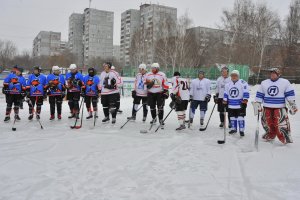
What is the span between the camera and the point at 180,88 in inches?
317

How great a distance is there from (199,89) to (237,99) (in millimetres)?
1440

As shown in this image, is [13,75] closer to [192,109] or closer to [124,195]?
[192,109]

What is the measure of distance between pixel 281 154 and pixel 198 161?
5.77 ft

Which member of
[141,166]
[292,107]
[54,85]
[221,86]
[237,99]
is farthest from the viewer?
[54,85]

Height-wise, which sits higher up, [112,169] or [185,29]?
[185,29]

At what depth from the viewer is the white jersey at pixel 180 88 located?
799 centimetres

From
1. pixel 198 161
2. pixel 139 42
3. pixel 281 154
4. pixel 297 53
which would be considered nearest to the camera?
pixel 198 161

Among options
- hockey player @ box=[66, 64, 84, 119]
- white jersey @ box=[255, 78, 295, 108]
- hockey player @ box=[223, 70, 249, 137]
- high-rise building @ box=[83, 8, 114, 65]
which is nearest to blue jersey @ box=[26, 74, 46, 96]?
hockey player @ box=[66, 64, 84, 119]

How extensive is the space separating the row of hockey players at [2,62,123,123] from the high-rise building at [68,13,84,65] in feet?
227

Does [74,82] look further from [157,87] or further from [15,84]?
[157,87]

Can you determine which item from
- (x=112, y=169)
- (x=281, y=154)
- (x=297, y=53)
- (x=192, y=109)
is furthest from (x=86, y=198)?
(x=297, y=53)

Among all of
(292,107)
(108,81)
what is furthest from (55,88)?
(292,107)

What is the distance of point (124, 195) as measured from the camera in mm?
3602

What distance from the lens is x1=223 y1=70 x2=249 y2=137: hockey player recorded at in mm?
7070
